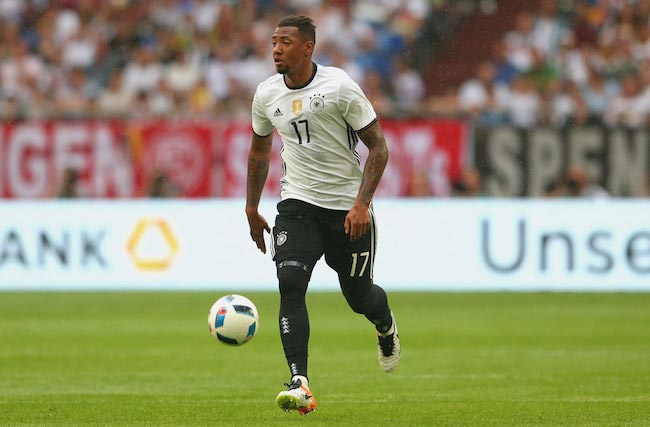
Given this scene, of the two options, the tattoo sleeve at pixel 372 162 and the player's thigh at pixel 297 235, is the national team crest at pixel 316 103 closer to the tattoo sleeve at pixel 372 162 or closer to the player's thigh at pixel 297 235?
the tattoo sleeve at pixel 372 162

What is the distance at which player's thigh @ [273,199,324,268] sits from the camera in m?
8.57

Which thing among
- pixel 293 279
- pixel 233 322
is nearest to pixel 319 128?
pixel 293 279

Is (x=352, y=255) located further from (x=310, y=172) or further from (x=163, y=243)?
(x=163, y=243)

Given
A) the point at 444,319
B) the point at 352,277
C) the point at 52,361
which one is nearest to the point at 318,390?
the point at 352,277

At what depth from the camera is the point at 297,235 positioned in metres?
8.65

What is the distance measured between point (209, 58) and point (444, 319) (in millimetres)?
10214

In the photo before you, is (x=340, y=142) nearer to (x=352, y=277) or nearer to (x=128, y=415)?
(x=352, y=277)

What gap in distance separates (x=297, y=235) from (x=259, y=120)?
814 mm

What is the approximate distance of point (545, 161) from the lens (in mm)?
22328

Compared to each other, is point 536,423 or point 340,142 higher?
point 340,142

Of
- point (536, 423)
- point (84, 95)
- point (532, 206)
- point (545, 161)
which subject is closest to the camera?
point (536, 423)

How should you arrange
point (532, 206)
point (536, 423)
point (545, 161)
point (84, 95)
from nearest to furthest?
point (536, 423)
point (532, 206)
point (545, 161)
point (84, 95)

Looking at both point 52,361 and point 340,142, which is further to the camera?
point 52,361

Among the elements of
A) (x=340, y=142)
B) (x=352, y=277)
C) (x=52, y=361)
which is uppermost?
(x=340, y=142)
